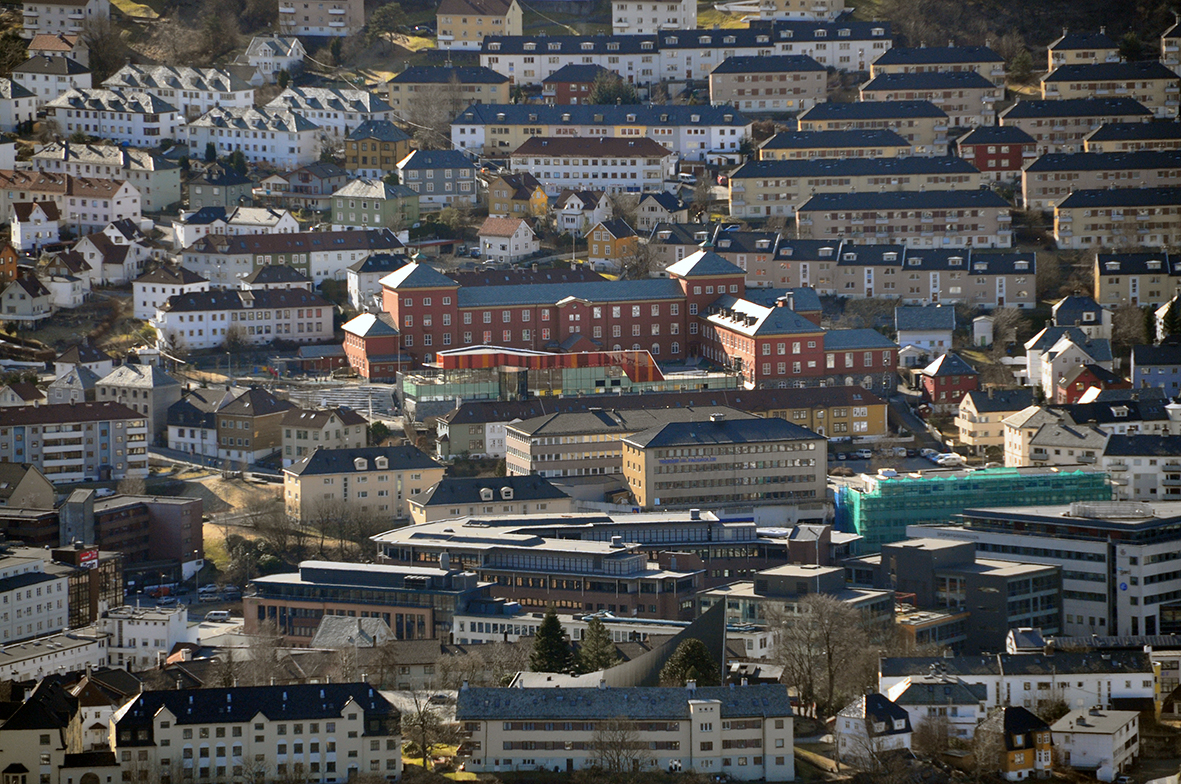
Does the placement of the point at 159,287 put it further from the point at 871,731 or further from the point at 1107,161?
the point at 871,731

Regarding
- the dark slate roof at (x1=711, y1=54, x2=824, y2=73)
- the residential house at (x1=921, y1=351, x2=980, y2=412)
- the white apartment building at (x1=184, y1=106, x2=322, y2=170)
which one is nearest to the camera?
the residential house at (x1=921, y1=351, x2=980, y2=412)

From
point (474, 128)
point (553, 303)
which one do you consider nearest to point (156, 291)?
point (553, 303)

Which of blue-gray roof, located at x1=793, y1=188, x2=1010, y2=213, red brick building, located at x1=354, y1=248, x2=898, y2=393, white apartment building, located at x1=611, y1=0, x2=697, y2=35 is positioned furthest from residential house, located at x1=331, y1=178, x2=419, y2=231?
white apartment building, located at x1=611, y1=0, x2=697, y2=35

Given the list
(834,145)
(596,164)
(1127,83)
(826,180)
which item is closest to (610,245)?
(596,164)

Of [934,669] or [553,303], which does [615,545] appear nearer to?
[934,669]

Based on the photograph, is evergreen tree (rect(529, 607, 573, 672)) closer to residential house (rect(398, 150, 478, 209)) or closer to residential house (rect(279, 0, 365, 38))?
residential house (rect(398, 150, 478, 209))

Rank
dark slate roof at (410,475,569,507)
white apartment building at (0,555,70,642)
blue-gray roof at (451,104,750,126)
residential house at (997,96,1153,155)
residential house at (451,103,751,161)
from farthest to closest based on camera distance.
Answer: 1. blue-gray roof at (451,104,750,126)
2. residential house at (451,103,751,161)
3. residential house at (997,96,1153,155)
4. dark slate roof at (410,475,569,507)
5. white apartment building at (0,555,70,642)
